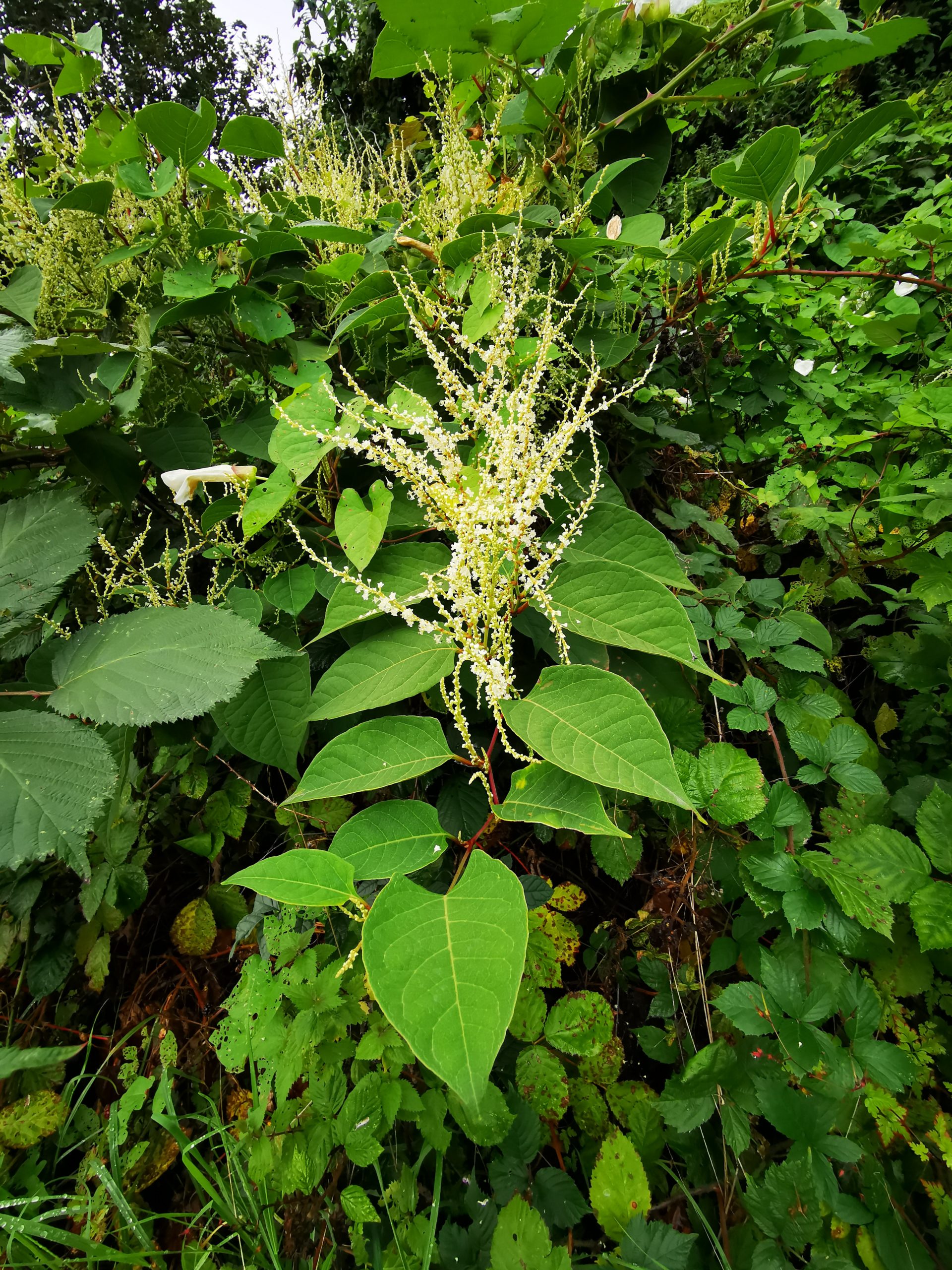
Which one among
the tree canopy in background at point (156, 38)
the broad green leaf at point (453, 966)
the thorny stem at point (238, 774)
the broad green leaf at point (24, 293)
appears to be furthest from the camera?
the tree canopy in background at point (156, 38)

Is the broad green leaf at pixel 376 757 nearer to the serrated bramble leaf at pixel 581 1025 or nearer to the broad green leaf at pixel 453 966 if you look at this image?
the broad green leaf at pixel 453 966

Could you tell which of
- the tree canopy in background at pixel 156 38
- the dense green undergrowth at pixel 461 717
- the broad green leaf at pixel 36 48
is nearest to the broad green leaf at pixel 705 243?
the dense green undergrowth at pixel 461 717

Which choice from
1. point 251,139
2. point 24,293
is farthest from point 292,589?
point 251,139

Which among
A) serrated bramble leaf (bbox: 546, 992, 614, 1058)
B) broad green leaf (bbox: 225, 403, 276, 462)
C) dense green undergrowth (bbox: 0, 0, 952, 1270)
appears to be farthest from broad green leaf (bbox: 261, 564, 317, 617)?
serrated bramble leaf (bbox: 546, 992, 614, 1058)

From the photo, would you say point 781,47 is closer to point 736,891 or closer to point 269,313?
point 269,313

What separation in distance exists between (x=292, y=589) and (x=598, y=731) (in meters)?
0.73

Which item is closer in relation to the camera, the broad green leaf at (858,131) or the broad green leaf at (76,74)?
the broad green leaf at (858,131)

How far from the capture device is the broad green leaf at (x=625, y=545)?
108 centimetres

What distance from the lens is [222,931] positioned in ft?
5.03

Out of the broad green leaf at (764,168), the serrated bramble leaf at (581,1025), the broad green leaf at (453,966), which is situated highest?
the broad green leaf at (764,168)

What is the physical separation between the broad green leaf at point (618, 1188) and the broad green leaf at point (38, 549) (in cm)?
137

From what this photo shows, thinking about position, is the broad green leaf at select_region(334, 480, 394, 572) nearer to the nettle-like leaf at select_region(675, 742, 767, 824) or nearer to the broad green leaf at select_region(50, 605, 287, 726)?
the broad green leaf at select_region(50, 605, 287, 726)

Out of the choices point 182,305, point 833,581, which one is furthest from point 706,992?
point 182,305

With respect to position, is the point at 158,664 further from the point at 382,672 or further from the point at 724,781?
the point at 724,781
